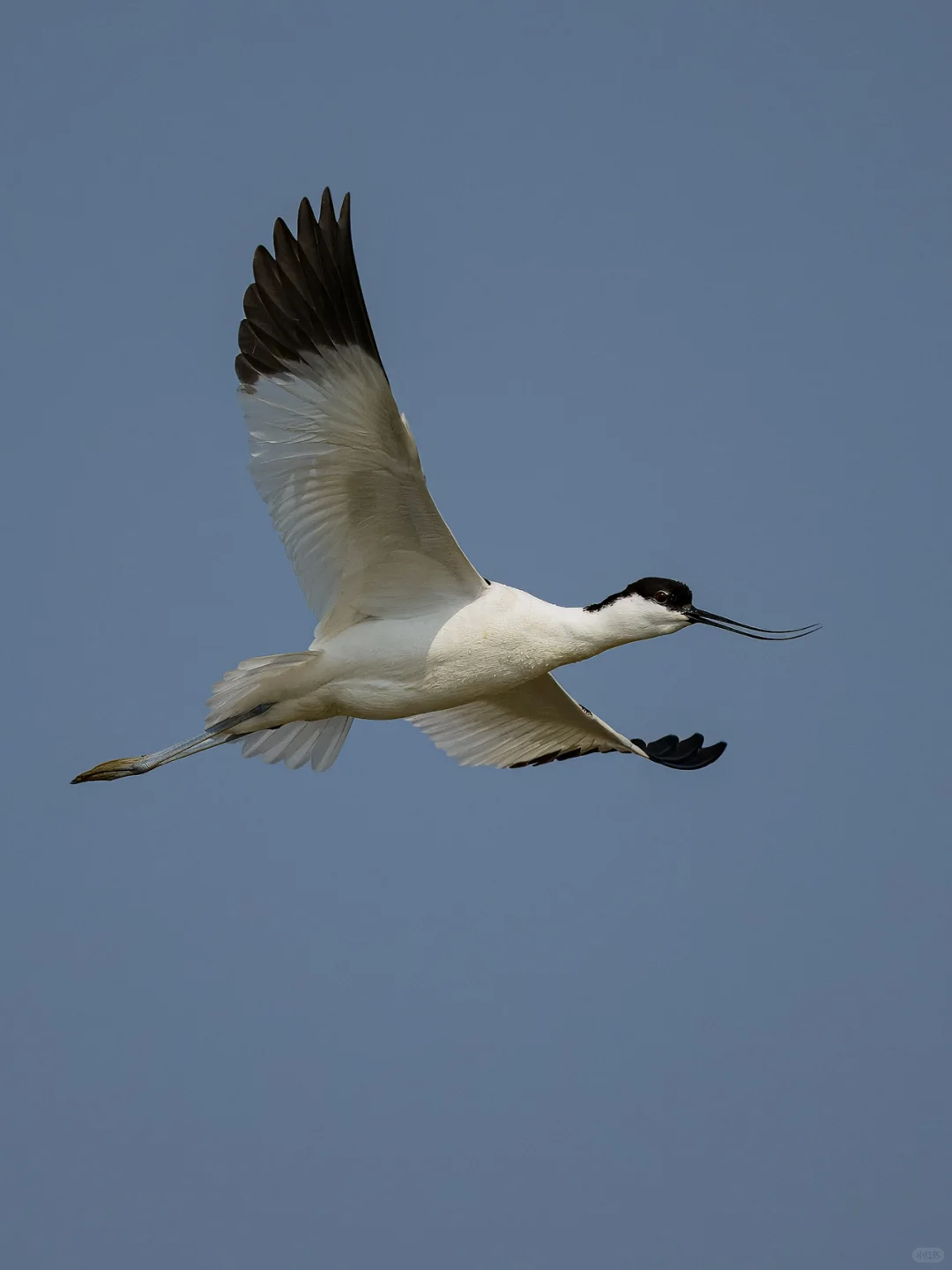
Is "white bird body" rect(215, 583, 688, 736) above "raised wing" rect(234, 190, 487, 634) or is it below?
below

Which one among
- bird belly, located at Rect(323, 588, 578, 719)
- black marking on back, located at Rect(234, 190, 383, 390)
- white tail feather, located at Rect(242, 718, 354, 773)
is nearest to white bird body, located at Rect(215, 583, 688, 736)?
bird belly, located at Rect(323, 588, 578, 719)

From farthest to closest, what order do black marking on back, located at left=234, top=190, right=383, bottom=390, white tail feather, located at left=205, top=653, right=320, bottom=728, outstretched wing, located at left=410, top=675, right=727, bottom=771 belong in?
outstretched wing, located at left=410, top=675, right=727, bottom=771, white tail feather, located at left=205, top=653, right=320, bottom=728, black marking on back, located at left=234, top=190, right=383, bottom=390

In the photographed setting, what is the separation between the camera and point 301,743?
1201cm

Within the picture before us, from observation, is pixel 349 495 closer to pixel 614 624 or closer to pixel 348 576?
pixel 348 576

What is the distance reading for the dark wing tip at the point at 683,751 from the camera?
539 inches

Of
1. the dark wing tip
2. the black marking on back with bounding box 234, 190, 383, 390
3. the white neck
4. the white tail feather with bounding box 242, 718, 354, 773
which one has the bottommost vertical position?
the dark wing tip

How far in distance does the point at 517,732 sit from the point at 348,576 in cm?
246

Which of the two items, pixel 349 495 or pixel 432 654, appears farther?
pixel 432 654

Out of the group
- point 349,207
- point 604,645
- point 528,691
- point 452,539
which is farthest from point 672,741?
point 349,207

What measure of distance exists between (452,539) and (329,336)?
1.42m

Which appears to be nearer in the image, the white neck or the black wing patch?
the white neck

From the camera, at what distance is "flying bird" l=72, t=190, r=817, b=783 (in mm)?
10359

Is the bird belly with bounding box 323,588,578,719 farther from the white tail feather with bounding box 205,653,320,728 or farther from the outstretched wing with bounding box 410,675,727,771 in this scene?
the outstretched wing with bounding box 410,675,727,771

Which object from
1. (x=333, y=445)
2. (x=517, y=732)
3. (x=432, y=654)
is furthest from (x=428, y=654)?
(x=517, y=732)
